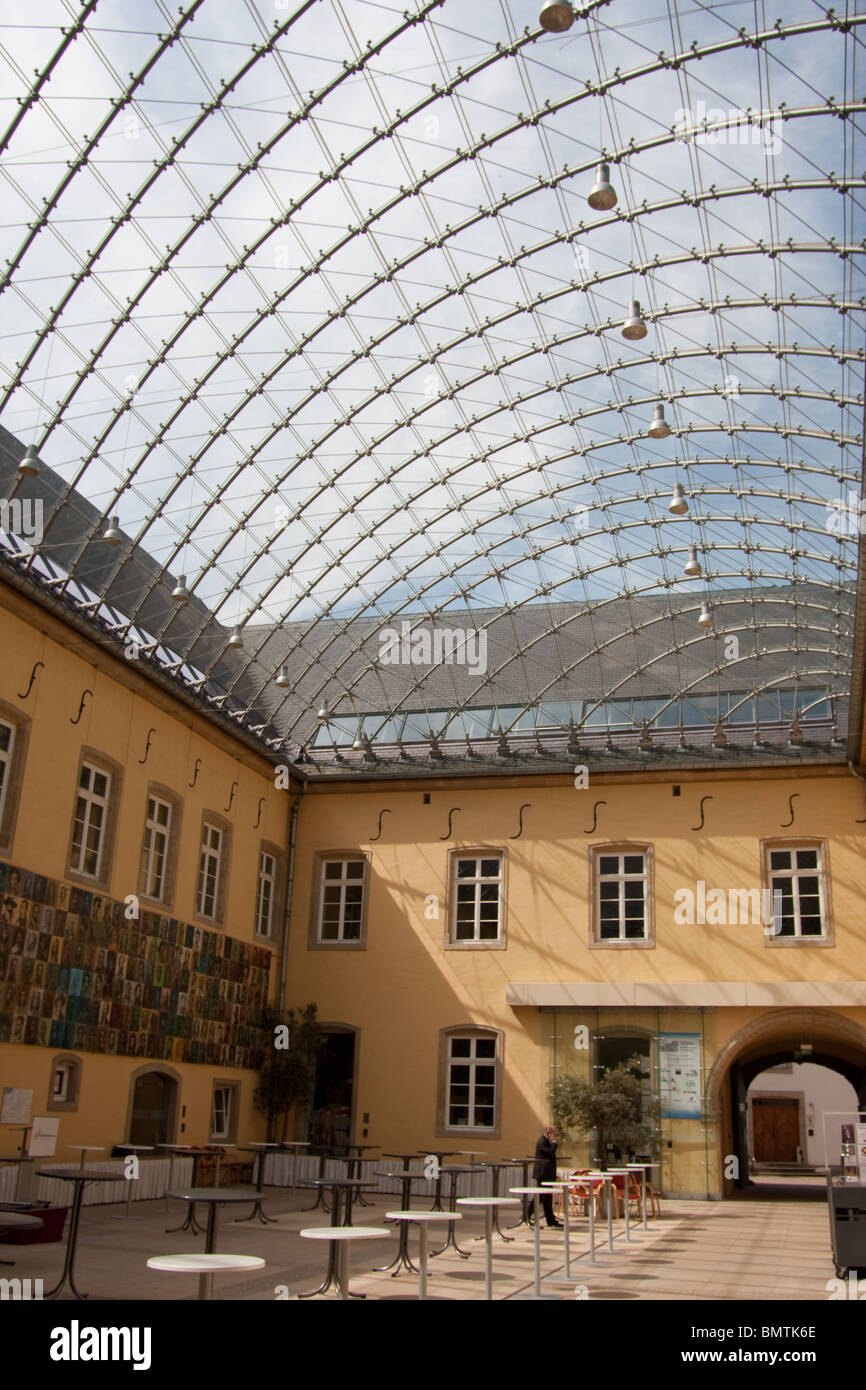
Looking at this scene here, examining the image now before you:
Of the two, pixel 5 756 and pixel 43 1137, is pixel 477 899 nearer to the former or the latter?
pixel 43 1137

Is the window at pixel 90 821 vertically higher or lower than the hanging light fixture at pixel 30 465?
lower

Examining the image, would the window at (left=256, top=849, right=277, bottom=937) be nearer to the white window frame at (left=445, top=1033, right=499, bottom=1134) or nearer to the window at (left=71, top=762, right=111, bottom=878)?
the white window frame at (left=445, top=1033, right=499, bottom=1134)

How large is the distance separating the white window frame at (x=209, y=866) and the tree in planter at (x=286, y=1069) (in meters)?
3.15

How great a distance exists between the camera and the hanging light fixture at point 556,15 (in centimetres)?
1328

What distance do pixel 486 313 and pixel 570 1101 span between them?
1493 cm

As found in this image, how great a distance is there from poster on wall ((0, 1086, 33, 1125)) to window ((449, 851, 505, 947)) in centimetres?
1148

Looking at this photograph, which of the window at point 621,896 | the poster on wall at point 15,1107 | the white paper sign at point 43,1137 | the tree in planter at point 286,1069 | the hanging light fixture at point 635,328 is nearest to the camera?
the hanging light fixture at point 635,328

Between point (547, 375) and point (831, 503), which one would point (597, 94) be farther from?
point (831, 503)

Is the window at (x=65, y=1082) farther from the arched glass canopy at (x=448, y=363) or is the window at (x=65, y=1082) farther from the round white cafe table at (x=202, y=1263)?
the round white cafe table at (x=202, y=1263)

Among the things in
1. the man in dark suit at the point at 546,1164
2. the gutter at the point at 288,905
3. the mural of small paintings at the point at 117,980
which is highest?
the gutter at the point at 288,905

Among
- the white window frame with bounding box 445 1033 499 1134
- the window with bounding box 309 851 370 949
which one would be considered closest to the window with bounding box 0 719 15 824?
the window with bounding box 309 851 370 949

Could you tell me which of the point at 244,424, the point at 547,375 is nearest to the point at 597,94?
the point at 547,375

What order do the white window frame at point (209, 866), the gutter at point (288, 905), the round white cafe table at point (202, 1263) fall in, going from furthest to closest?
the gutter at point (288, 905), the white window frame at point (209, 866), the round white cafe table at point (202, 1263)

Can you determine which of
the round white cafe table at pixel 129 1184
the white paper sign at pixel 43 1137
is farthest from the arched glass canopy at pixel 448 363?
the round white cafe table at pixel 129 1184
